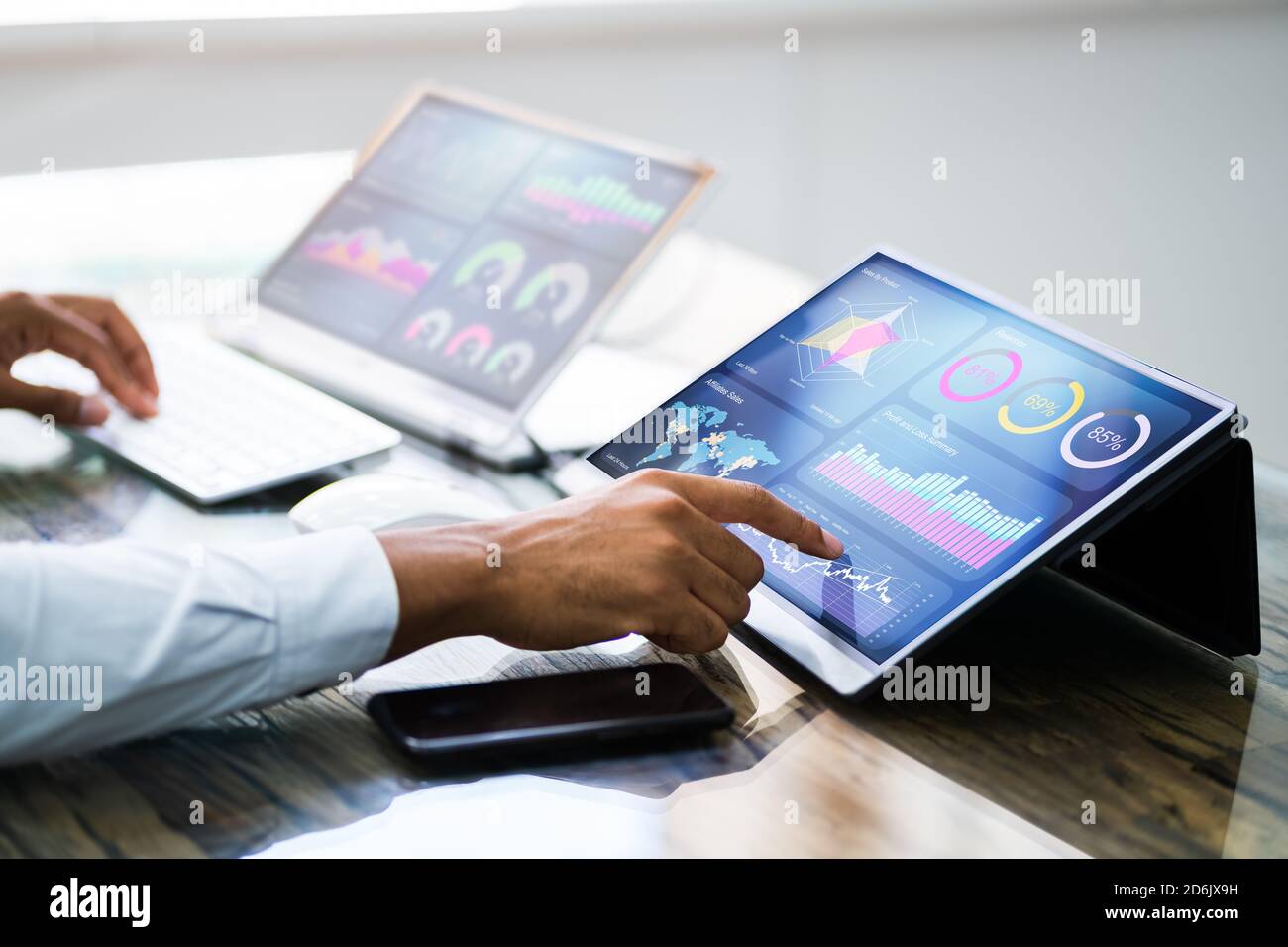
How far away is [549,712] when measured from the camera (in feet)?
2.81

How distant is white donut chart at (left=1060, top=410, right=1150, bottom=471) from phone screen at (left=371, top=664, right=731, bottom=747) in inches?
11.5

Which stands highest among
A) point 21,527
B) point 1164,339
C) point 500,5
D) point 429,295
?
point 500,5

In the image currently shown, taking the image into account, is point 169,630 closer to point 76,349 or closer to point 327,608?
point 327,608

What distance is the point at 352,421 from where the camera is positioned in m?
1.30

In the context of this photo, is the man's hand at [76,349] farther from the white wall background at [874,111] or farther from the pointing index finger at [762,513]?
the white wall background at [874,111]

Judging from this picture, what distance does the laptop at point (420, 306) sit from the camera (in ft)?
4.20

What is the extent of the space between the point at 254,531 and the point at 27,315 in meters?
0.45

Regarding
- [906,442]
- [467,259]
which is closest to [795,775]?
[906,442]

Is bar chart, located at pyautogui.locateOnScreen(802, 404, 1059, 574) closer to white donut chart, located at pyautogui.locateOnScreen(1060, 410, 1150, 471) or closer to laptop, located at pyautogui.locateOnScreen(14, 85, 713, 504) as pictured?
white donut chart, located at pyautogui.locateOnScreen(1060, 410, 1150, 471)

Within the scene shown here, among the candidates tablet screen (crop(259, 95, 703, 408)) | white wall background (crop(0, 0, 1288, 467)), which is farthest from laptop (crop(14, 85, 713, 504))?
white wall background (crop(0, 0, 1288, 467))

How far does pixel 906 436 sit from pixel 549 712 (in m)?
0.35

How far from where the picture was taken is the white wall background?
3.89 meters
